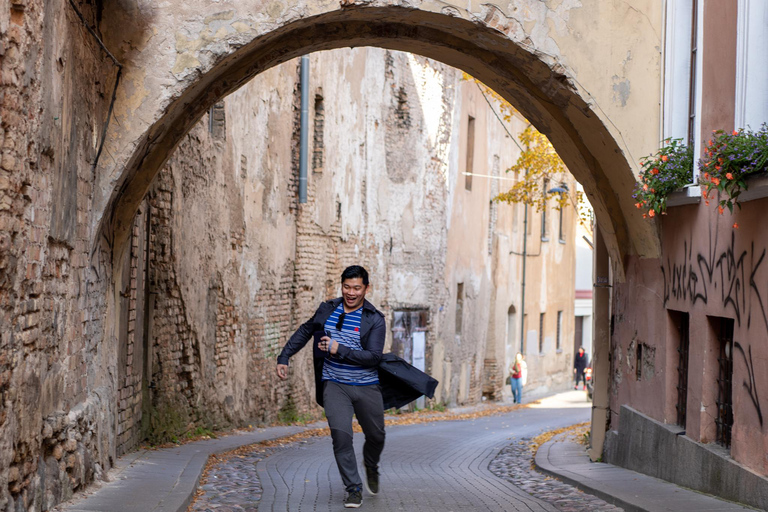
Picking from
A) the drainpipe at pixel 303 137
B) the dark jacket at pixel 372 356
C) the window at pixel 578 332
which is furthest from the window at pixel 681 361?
the window at pixel 578 332

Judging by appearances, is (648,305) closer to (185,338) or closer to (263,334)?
(185,338)

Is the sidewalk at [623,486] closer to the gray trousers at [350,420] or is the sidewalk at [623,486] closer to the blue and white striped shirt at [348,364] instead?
the gray trousers at [350,420]

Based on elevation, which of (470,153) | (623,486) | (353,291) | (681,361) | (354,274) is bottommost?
(623,486)

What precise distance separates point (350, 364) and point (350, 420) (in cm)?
41

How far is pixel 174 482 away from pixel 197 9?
367 cm

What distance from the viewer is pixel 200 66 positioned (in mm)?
7645

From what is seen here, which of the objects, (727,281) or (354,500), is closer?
(354,500)

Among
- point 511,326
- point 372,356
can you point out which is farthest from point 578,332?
point 372,356

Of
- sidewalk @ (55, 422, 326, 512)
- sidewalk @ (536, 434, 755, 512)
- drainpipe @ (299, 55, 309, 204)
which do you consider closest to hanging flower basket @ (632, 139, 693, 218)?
sidewalk @ (536, 434, 755, 512)

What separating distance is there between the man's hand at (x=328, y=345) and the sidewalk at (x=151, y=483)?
4.68 feet

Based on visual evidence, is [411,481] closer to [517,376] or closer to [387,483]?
[387,483]

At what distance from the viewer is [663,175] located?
8289 mm

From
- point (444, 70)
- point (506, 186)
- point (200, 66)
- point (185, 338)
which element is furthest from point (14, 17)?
point (506, 186)

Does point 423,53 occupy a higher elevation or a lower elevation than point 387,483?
higher
